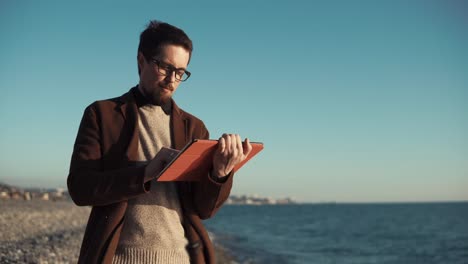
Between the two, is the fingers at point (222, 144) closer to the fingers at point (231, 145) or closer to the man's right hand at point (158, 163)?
the fingers at point (231, 145)

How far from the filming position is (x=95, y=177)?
1990 millimetres

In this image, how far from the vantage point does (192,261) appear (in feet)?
7.24

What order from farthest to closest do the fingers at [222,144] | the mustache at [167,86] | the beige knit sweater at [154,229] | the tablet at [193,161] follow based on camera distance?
the mustache at [167,86]
the beige knit sweater at [154,229]
the fingers at [222,144]
the tablet at [193,161]

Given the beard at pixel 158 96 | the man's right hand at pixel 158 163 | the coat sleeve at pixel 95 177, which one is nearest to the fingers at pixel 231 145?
the man's right hand at pixel 158 163

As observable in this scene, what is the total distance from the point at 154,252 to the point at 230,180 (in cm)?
47

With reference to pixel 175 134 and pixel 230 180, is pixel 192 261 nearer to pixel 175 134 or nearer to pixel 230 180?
pixel 230 180

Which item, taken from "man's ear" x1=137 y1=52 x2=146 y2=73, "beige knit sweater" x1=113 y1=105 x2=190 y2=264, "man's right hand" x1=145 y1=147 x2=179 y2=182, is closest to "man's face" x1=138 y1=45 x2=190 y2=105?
"man's ear" x1=137 y1=52 x2=146 y2=73

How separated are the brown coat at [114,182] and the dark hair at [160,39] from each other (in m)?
0.24

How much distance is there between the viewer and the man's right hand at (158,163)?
6.36ft

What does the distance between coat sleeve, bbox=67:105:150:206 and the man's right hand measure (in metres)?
0.03

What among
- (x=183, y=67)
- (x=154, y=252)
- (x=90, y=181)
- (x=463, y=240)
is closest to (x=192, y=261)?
(x=154, y=252)

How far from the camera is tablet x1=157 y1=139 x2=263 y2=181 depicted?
1.84 metres

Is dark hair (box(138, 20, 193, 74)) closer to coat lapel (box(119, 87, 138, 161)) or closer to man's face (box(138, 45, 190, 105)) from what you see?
man's face (box(138, 45, 190, 105))

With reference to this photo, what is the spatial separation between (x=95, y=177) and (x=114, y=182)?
9 centimetres
